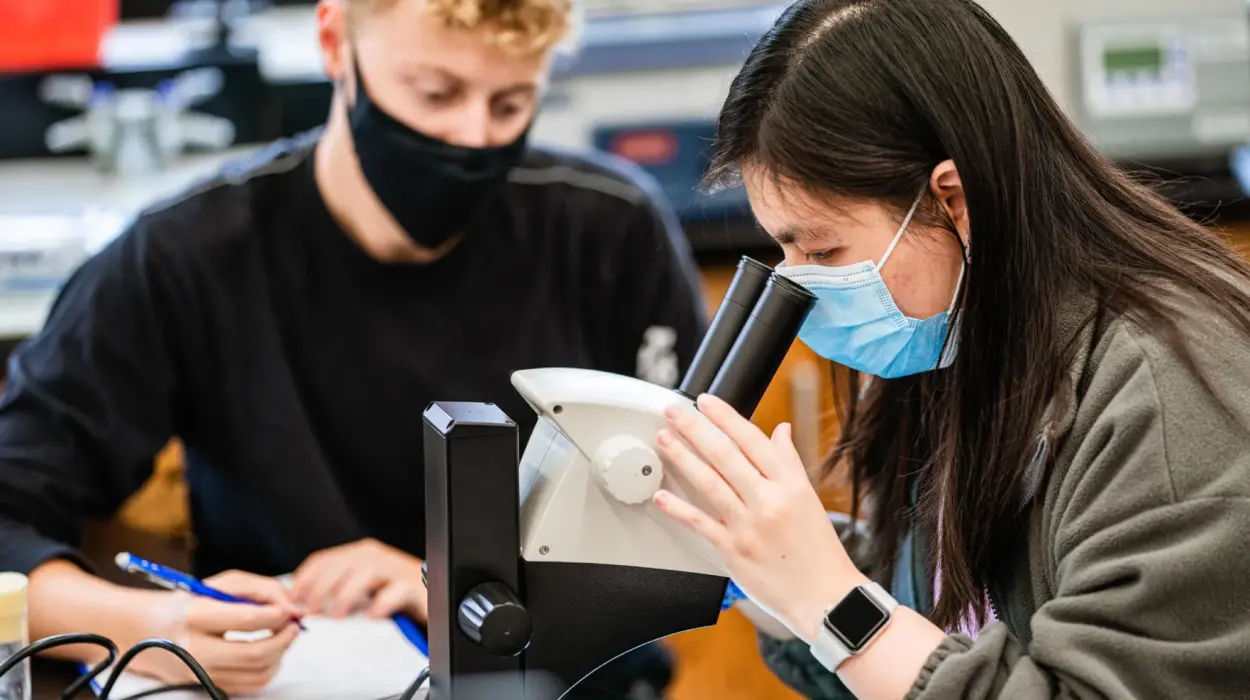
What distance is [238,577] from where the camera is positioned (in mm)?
1172

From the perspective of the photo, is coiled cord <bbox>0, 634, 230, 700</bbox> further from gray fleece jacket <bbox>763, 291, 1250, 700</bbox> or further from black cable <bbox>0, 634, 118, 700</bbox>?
gray fleece jacket <bbox>763, 291, 1250, 700</bbox>

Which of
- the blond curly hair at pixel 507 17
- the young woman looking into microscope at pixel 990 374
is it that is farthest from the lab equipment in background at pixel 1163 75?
the young woman looking into microscope at pixel 990 374

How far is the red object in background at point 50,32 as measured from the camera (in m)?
2.24

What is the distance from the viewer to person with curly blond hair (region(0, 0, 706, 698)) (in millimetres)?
1403

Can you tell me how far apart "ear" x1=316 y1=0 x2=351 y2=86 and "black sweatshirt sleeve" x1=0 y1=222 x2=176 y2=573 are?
30 cm

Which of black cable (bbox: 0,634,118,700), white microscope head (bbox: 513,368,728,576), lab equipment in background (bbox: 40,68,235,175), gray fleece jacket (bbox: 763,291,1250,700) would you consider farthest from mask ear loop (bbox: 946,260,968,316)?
lab equipment in background (bbox: 40,68,235,175)

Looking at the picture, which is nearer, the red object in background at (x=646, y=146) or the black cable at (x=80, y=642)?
the black cable at (x=80, y=642)

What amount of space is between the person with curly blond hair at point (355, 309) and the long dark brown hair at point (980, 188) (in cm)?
52

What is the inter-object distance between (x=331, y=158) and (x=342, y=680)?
0.72 m

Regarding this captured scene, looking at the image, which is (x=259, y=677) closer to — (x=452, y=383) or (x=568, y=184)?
(x=452, y=383)

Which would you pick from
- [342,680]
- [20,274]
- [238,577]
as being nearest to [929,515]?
[342,680]

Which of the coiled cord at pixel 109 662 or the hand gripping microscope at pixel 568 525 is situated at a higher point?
the hand gripping microscope at pixel 568 525

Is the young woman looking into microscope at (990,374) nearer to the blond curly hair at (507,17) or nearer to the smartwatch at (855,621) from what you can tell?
the smartwatch at (855,621)

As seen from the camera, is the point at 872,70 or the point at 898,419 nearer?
the point at 872,70
